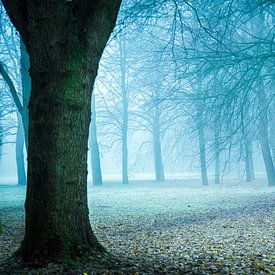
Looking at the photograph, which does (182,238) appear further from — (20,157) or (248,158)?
(20,157)

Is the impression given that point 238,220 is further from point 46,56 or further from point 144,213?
point 46,56

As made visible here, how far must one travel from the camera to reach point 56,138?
125 inches

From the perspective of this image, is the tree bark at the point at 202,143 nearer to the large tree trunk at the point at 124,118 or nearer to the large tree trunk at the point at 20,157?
the large tree trunk at the point at 124,118

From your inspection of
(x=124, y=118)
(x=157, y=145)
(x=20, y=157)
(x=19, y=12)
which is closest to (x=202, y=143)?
(x=157, y=145)

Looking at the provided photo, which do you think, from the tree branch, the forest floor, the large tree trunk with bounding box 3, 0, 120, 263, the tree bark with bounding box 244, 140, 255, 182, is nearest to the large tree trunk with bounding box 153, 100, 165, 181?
the tree bark with bounding box 244, 140, 255, 182

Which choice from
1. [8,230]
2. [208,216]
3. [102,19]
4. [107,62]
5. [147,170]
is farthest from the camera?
[147,170]

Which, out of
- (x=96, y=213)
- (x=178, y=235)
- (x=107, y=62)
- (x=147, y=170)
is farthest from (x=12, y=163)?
(x=178, y=235)

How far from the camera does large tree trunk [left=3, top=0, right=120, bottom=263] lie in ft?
10.3

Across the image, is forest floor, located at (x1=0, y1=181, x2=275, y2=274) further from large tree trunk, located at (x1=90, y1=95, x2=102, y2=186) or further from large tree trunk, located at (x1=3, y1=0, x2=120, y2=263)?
large tree trunk, located at (x1=90, y1=95, x2=102, y2=186)

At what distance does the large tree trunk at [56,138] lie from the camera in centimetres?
312

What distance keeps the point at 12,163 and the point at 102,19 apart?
6258cm

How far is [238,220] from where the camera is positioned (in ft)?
22.7

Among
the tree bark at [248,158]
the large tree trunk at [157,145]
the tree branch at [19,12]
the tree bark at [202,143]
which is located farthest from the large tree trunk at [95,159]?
the tree branch at [19,12]

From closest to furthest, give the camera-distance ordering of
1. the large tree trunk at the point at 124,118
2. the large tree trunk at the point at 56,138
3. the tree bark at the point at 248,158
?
the large tree trunk at the point at 56,138 → the tree bark at the point at 248,158 → the large tree trunk at the point at 124,118
